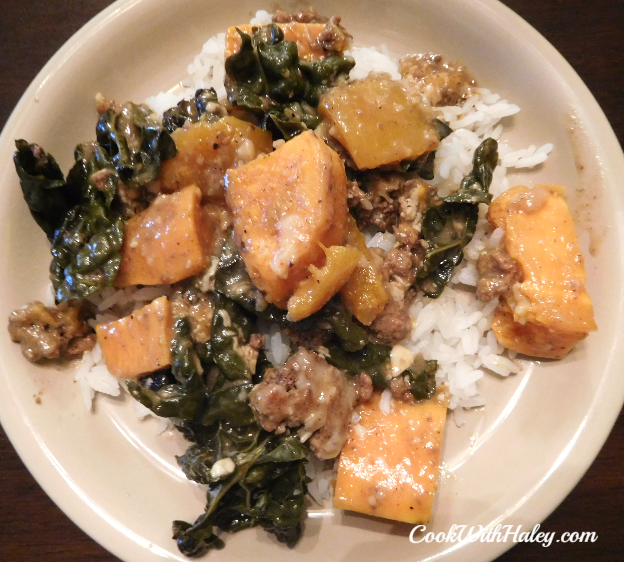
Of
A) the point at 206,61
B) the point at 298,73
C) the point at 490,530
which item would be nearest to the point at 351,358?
the point at 490,530

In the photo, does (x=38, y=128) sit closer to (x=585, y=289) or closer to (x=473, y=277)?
(x=473, y=277)

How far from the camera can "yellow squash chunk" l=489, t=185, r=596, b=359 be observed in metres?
2.19

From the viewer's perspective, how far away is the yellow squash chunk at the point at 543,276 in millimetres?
2191

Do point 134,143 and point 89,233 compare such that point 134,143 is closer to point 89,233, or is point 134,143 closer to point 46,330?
point 89,233

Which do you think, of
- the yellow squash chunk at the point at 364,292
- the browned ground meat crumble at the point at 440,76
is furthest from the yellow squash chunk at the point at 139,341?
the browned ground meat crumble at the point at 440,76

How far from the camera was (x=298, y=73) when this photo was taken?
242 centimetres

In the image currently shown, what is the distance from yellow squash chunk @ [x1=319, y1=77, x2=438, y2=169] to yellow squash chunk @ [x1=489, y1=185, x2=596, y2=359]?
2.11 ft

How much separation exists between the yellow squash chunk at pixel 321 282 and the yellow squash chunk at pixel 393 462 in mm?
793

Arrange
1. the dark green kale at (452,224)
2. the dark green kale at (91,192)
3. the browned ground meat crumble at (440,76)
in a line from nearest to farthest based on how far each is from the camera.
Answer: the dark green kale at (91,192)
the dark green kale at (452,224)
the browned ground meat crumble at (440,76)

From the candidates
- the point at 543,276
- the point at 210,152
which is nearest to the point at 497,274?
the point at 543,276

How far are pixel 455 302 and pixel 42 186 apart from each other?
8.26 feet

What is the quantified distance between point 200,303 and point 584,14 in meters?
3.33

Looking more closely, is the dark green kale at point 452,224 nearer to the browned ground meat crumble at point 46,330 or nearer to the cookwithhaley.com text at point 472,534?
the cookwithhaley.com text at point 472,534

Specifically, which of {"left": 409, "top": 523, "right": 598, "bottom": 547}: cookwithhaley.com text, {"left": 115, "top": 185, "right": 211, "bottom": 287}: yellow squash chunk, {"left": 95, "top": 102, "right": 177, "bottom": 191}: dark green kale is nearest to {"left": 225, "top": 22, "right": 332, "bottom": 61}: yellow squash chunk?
{"left": 95, "top": 102, "right": 177, "bottom": 191}: dark green kale
